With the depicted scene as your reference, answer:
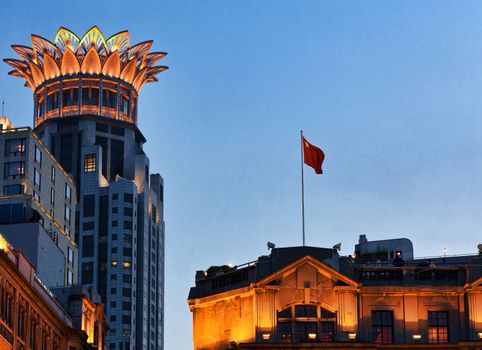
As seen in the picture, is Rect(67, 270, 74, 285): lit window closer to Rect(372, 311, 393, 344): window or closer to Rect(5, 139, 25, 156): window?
Rect(5, 139, 25, 156): window

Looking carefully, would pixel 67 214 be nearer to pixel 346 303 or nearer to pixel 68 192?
pixel 68 192

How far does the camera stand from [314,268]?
10169cm

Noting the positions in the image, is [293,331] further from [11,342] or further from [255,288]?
[11,342]

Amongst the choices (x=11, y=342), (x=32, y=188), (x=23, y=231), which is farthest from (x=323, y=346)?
(x=32, y=188)

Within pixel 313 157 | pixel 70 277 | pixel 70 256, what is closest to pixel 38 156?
pixel 70 256

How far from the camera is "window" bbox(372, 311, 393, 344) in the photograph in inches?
3976

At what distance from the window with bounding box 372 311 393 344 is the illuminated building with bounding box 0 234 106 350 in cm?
2660

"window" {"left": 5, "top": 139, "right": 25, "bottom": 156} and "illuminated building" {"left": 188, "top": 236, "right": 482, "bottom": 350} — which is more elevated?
"window" {"left": 5, "top": 139, "right": 25, "bottom": 156}

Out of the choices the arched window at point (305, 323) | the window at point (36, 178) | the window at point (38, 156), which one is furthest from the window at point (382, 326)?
the window at point (38, 156)

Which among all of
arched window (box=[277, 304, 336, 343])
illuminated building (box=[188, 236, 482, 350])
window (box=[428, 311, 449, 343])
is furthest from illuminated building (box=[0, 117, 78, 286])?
window (box=[428, 311, 449, 343])

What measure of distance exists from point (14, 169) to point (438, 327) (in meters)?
89.5

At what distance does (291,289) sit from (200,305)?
29.9 feet

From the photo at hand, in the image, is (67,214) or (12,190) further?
(67,214)

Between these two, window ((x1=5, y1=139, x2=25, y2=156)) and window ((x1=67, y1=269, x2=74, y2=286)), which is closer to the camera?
window ((x1=67, y1=269, x2=74, y2=286))
